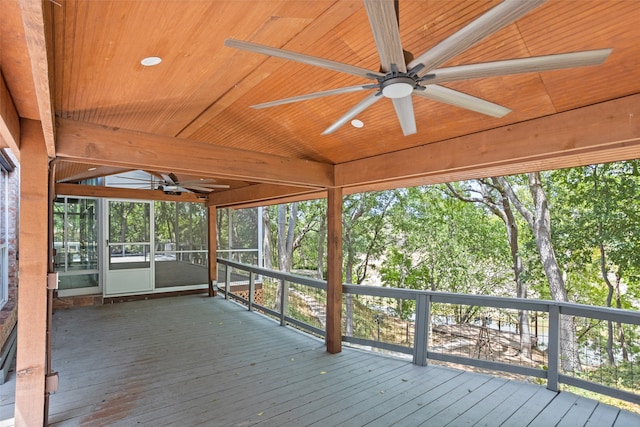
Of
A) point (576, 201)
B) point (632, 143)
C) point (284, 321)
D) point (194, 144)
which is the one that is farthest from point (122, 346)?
point (576, 201)

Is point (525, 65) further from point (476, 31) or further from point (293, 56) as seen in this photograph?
point (293, 56)

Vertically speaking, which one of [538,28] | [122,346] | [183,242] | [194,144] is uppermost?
[538,28]

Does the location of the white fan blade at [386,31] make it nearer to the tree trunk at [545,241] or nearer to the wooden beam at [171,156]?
the wooden beam at [171,156]

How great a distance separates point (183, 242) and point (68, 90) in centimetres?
660

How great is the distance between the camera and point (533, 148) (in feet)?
8.77

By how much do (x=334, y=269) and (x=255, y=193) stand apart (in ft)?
8.18

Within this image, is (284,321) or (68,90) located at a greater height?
(68,90)

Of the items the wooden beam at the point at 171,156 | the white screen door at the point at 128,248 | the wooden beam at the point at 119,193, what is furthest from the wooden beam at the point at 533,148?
the white screen door at the point at 128,248

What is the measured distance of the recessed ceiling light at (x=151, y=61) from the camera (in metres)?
1.99

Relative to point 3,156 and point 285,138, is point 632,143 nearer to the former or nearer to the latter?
point 285,138

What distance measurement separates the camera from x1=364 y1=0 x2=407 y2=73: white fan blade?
1.06m

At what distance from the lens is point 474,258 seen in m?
12.6

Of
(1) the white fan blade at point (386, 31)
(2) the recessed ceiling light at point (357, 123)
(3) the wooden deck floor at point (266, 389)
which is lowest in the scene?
(3) the wooden deck floor at point (266, 389)

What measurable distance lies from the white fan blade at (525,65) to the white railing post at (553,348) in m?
2.92
